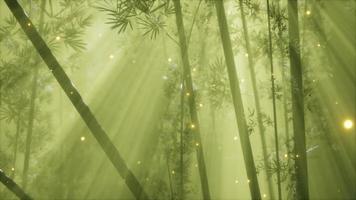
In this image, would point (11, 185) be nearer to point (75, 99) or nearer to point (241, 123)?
point (75, 99)

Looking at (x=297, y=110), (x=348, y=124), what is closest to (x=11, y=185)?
(x=297, y=110)

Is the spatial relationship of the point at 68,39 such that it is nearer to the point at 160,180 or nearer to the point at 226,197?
the point at 160,180

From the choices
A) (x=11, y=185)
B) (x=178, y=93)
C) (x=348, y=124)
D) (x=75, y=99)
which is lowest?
(x=348, y=124)

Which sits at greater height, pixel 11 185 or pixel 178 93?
pixel 11 185

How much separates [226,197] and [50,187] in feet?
20.9

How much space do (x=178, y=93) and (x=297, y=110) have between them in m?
3.93

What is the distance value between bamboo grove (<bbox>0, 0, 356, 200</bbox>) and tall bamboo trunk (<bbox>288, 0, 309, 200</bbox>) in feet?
0.03

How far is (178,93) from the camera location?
22.1 ft

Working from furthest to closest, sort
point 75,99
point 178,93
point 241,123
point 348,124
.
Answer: point 178,93
point 348,124
point 241,123
point 75,99

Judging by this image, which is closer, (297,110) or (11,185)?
(11,185)

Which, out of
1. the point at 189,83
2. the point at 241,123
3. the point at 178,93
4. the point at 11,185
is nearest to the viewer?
the point at 11,185

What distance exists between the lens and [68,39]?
10.3 feet

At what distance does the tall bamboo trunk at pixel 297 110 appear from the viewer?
283 cm

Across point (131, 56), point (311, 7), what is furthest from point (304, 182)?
point (131, 56)
